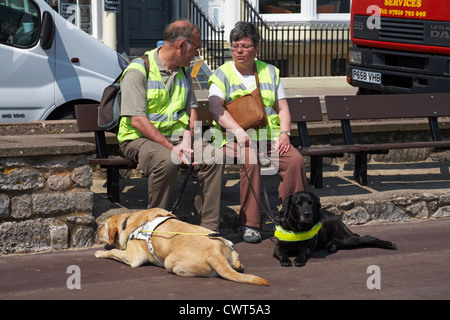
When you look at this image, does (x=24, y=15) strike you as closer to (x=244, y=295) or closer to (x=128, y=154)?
(x=128, y=154)

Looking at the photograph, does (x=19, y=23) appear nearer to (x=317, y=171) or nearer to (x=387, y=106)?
(x=317, y=171)

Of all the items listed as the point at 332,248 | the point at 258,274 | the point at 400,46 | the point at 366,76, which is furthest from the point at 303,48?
the point at 258,274

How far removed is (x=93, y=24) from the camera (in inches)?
656

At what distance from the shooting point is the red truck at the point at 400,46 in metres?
9.99

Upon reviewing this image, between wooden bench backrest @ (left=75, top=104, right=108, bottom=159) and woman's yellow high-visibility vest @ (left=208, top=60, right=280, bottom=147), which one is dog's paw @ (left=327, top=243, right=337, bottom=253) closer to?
woman's yellow high-visibility vest @ (left=208, top=60, right=280, bottom=147)

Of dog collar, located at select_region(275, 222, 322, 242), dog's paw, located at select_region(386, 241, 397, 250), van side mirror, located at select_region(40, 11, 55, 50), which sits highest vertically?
van side mirror, located at select_region(40, 11, 55, 50)

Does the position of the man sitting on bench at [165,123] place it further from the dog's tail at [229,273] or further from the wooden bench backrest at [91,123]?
the dog's tail at [229,273]

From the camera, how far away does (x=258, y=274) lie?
5418mm

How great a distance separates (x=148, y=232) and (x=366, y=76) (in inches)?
252

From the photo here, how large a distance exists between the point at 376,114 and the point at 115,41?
9.78 m

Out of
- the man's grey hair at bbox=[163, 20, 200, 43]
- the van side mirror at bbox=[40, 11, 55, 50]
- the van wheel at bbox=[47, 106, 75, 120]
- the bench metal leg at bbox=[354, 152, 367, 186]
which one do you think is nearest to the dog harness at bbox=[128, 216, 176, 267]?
the man's grey hair at bbox=[163, 20, 200, 43]

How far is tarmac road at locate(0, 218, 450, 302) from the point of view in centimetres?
489

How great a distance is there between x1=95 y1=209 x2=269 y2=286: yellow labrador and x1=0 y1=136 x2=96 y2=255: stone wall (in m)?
0.30

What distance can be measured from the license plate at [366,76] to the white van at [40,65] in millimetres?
4058
